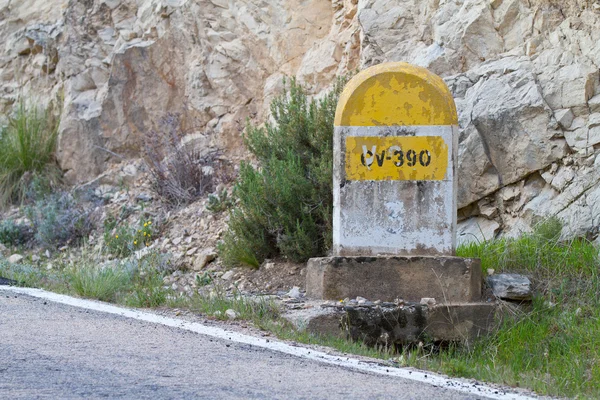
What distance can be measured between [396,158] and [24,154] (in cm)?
914

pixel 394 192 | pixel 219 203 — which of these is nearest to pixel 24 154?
pixel 219 203

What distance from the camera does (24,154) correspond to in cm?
1430

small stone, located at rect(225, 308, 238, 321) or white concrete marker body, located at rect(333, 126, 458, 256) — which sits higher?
white concrete marker body, located at rect(333, 126, 458, 256)

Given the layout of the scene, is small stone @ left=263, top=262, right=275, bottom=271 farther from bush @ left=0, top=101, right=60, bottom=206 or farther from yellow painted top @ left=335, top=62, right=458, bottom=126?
bush @ left=0, top=101, right=60, bottom=206

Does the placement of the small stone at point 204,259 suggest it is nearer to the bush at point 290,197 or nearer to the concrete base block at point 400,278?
the bush at point 290,197

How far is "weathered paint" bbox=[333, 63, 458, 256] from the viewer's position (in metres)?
6.85

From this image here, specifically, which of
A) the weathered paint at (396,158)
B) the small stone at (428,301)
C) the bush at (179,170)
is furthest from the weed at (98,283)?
the bush at (179,170)

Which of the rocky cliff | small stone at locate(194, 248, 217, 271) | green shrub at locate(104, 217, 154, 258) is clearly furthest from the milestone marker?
green shrub at locate(104, 217, 154, 258)

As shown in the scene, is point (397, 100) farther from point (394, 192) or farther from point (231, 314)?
point (231, 314)

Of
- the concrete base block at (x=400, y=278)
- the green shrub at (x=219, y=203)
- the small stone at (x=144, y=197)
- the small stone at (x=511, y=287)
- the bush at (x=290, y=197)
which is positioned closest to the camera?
the concrete base block at (x=400, y=278)

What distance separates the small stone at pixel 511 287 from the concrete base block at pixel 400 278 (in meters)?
0.31

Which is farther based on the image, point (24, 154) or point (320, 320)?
point (24, 154)

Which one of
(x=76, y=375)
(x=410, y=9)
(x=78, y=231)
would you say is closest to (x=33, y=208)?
(x=78, y=231)

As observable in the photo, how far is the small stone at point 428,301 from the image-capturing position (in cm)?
661
